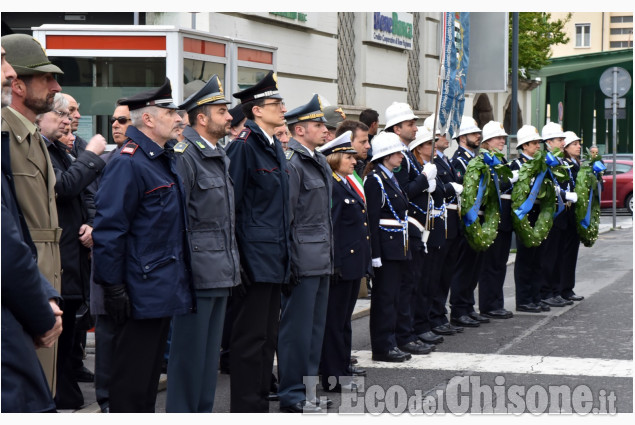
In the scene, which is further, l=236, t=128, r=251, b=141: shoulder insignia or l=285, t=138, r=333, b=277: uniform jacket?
l=285, t=138, r=333, b=277: uniform jacket

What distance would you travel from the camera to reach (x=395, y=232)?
8797 millimetres

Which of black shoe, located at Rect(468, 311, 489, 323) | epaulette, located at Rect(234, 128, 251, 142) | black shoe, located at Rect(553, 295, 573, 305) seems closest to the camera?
epaulette, located at Rect(234, 128, 251, 142)

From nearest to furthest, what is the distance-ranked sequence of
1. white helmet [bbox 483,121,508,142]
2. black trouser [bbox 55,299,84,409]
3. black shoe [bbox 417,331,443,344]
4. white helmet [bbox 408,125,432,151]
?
black trouser [bbox 55,299,84,409] → black shoe [bbox 417,331,443,344] → white helmet [bbox 408,125,432,151] → white helmet [bbox 483,121,508,142]

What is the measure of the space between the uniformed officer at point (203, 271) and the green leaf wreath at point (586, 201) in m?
7.51

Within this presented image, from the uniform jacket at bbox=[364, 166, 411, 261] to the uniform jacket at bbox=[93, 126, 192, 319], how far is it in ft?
10.7

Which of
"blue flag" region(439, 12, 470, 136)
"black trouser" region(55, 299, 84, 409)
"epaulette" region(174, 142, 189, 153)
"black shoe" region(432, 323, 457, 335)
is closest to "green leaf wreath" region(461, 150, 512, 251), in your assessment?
"blue flag" region(439, 12, 470, 136)

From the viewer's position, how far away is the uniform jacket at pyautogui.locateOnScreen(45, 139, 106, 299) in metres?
6.63

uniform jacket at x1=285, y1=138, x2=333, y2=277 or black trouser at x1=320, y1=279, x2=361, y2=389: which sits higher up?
uniform jacket at x1=285, y1=138, x2=333, y2=277

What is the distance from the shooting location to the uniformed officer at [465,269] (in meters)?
10.9

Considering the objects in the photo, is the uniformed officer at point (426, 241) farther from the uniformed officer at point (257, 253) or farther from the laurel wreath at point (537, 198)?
the uniformed officer at point (257, 253)

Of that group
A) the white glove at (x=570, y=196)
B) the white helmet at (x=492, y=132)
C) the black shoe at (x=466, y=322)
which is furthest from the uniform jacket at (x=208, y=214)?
the white glove at (x=570, y=196)

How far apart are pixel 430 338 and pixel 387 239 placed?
1.39 metres

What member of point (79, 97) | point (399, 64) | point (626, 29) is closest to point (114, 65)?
point (79, 97)

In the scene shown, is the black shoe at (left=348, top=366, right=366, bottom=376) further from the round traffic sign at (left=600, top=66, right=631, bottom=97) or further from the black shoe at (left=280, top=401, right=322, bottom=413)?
the round traffic sign at (left=600, top=66, right=631, bottom=97)
